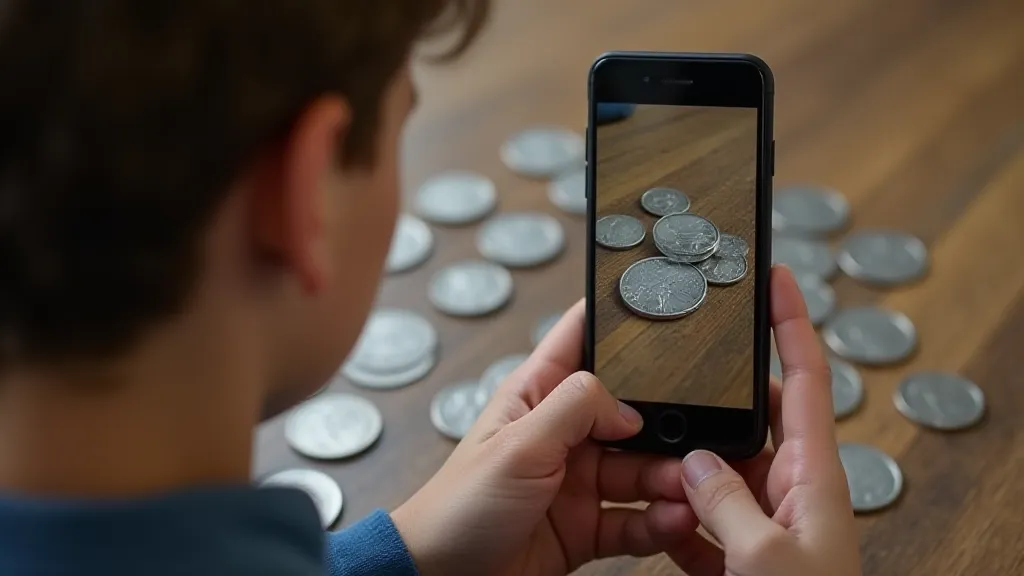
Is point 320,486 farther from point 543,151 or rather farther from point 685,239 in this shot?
point 543,151

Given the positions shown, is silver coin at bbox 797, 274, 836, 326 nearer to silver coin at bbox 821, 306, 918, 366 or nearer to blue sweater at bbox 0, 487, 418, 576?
silver coin at bbox 821, 306, 918, 366

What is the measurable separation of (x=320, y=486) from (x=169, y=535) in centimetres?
24

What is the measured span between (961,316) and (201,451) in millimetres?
490

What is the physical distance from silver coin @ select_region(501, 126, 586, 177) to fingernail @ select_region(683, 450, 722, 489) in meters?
0.35

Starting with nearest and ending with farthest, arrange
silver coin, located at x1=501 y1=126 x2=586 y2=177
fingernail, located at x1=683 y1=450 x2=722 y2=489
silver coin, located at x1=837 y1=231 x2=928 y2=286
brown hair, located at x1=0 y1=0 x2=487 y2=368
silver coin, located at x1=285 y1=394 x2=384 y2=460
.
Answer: brown hair, located at x1=0 y1=0 x2=487 y2=368 < fingernail, located at x1=683 y1=450 x2=722 y2=489 < silver coin, located at x1=285 y1=394 x2=384 y2=460 < silver coin, located at x1=837 y1=231 x2=928 y2=286 < silver coin, located at x1=501 y1=126 x2=586 y2=177

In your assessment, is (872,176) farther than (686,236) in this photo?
Yes

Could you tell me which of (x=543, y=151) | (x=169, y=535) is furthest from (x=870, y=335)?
(x=169, y=535)

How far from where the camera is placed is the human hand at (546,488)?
478 mm

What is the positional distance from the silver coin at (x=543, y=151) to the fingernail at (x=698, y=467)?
0.35m

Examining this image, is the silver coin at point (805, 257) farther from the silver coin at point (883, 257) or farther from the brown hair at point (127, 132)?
the brown hair at point (127, 132)

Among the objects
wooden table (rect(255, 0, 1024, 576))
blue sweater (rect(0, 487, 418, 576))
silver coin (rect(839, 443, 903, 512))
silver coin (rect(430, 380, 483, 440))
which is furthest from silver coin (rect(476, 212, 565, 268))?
blue sweater (rect(0, 487, 418, 576))

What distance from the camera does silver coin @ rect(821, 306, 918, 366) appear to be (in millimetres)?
619

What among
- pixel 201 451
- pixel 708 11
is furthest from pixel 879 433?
pixel 708 11

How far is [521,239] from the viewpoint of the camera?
2.38 feet
